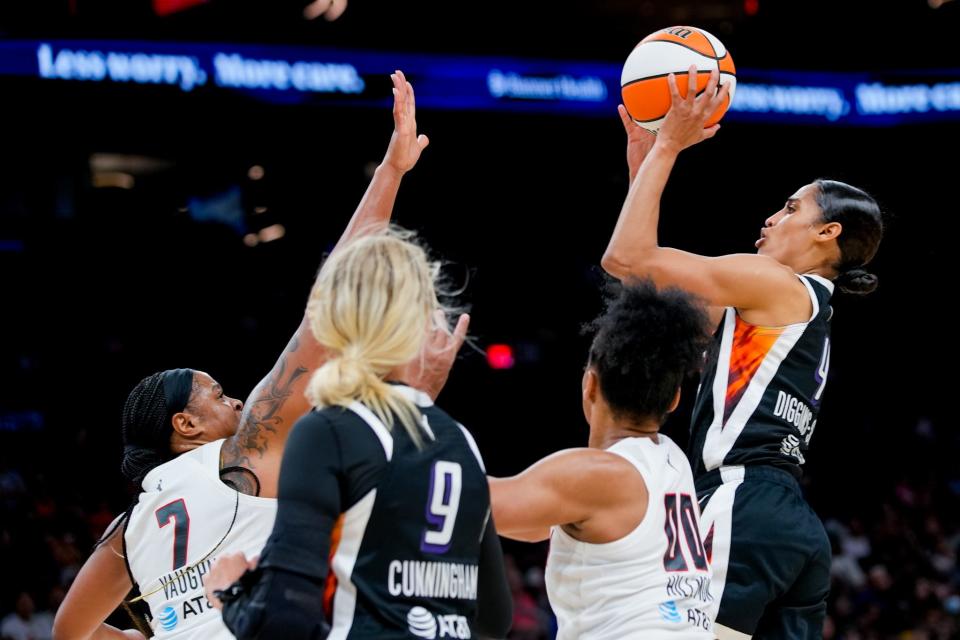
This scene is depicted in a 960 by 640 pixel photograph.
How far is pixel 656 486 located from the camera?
2.89 m

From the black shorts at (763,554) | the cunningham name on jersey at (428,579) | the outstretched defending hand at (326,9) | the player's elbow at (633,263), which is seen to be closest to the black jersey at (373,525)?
the cunningham name on jersey at (428,579)

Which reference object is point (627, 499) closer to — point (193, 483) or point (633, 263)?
point (633, 263)

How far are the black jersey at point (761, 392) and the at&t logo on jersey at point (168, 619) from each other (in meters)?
1.58

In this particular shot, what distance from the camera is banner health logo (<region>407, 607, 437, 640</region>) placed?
7.78 feet

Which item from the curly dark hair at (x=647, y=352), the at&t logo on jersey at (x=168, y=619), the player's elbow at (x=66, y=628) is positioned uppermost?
the curly dark hair at (x=647, y=352)

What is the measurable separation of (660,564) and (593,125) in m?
11.1

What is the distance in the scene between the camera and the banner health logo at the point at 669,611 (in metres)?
2.87

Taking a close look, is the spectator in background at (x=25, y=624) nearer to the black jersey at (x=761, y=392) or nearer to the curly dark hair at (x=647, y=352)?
the black jersey at (x=761, y=392)

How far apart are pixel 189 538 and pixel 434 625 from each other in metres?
1.19

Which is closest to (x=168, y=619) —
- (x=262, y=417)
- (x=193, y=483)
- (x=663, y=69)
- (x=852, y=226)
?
(x=193, y=483)

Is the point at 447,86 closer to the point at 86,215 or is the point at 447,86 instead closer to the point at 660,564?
the point at 86,215

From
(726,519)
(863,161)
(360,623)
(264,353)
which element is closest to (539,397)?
(264,353)

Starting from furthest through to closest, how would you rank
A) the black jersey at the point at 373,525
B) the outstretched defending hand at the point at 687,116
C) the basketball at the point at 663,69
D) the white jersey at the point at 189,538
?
the basketball at the point at 663,69 < the outstretched defending hand at the point at 687,116 < the white jersey at the point at 189,538 < the black jersey at the point at 373,525

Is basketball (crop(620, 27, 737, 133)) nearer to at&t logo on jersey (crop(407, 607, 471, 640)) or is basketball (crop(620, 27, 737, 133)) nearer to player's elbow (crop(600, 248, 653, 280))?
player's elbow (crop(600, 248, 653, 280))
